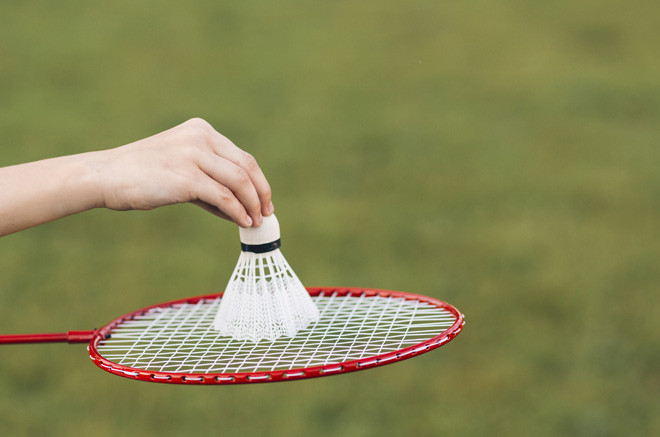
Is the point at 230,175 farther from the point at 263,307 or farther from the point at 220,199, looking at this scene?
the point at 263,307

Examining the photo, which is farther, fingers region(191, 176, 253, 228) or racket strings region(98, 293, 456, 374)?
racket strings region(98, 293, 456, 374)

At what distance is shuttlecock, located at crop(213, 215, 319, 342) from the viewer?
9.95 ft

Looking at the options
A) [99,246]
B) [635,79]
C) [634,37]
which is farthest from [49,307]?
[634,37]

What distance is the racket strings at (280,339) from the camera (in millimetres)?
2775

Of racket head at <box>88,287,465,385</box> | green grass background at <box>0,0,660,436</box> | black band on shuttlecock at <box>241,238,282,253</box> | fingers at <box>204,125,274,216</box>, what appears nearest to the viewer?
racket head at <box>88,287,465,385</box>

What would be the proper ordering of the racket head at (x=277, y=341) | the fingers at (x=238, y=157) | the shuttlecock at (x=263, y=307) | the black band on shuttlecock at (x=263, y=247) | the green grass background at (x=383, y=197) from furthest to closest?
the green grass background at (x=383, y=197) < the shuttlecock at (x=263, y=307) < the black band on shuttlecock at (x=263, y=247) < the fingers at (x=238, y=157) < the racket head at (x=277, y=341)

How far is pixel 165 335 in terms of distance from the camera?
10.3 feet

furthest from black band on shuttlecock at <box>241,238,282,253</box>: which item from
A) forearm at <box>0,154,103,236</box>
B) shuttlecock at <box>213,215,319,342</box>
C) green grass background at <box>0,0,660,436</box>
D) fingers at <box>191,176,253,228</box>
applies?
green grass background at <box>0,0,660,436</box>

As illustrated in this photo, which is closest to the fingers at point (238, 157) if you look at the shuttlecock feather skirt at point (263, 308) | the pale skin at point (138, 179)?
the pale skin at point (138, 179)

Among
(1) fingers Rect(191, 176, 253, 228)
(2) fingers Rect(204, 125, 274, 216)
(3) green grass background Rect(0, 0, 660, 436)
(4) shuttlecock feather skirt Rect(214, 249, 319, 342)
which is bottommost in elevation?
(3) green grass background Rect(0, 0, 660, 436)

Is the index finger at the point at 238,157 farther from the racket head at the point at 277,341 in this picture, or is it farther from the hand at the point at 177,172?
the racket head at the point at 277,341

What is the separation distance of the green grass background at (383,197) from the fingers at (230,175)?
10.1ft

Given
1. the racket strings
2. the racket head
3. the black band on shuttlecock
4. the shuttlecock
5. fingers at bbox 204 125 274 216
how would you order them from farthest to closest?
the shuttlecock → the black band on shuttlecock → the racket strings → fingers at bbox 204 125 274 216 → the racket head

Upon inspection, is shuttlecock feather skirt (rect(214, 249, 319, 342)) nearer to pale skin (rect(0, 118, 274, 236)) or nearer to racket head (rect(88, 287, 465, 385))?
racket head (rect(88, 287, 465, 385))
